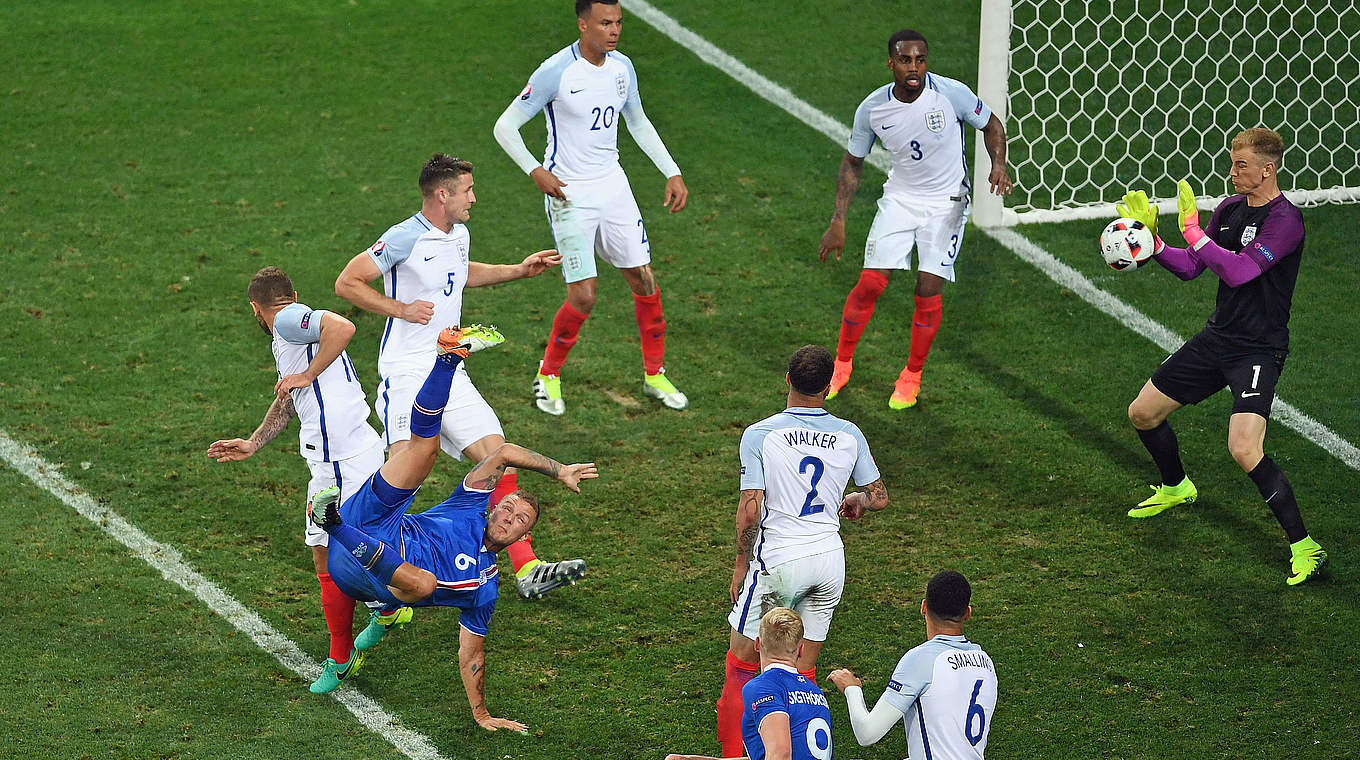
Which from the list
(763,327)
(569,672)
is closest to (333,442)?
(569,672)

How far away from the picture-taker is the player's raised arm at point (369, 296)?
6.88 metres

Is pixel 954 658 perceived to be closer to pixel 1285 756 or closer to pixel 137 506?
pixel 1285 756

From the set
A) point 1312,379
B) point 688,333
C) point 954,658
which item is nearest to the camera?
point 954,658

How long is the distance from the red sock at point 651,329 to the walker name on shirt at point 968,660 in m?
4.29

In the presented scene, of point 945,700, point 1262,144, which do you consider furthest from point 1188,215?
point 945,700

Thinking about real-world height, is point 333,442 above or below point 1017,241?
above

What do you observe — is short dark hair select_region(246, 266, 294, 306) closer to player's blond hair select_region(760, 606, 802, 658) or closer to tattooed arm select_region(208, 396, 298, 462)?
tattooed arm select_region(208, 396, 298, 462)

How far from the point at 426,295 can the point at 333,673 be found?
6.21ft

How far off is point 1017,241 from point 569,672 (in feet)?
19.4

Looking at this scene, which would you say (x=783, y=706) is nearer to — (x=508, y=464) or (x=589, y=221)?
(x=508, y=464)

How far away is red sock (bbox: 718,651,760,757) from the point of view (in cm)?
576

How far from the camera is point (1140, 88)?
12.5 metres

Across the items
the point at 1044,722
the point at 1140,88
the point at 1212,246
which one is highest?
the point at 1212,246

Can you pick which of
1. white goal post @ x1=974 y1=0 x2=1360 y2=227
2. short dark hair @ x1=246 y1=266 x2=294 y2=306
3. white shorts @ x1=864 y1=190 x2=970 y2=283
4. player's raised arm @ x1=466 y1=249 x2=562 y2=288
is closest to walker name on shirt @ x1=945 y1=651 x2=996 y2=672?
player's raised arm @ x1=466 y1=249 x2=562 y2=288
